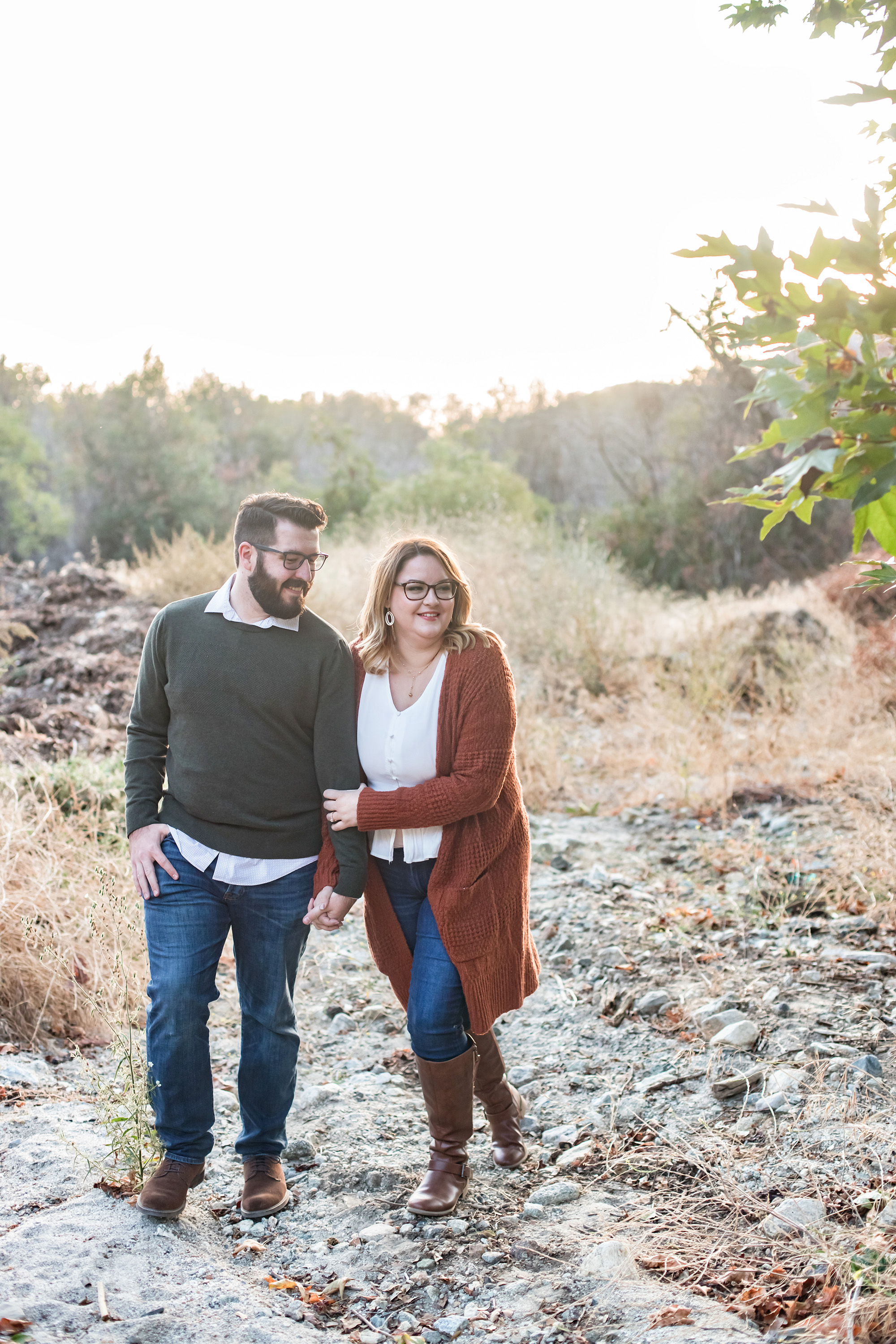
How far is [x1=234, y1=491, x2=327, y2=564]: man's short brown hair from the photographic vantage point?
2709 millimetres

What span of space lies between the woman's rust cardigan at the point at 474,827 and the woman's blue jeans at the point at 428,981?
0.04 meters

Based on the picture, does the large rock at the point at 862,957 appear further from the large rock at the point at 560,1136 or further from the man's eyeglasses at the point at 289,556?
the man's eyeglasses at the point at 289,556

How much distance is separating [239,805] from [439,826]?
0.54 m

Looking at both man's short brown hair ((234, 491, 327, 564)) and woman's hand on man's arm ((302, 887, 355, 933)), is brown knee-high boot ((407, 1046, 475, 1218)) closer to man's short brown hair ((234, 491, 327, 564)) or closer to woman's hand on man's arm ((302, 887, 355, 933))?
woman's hand on man's arm ((302, 887, 355, 933))

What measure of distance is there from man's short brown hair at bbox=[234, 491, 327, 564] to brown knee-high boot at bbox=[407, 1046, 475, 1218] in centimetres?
150

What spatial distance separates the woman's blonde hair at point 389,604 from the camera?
2852mm

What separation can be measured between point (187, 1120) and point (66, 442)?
2559cm

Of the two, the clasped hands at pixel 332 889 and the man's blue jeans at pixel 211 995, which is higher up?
the clasped hands at pixel 332 889

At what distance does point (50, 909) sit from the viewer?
13.4 ft

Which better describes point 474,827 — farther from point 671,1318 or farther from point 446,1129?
point 671,1318

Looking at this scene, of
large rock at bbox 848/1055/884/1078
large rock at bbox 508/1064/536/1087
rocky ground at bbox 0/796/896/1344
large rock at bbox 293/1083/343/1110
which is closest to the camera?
rocky ground at bbox 0/796/896/1344

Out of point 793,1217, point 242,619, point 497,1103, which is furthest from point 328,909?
point 793,1217

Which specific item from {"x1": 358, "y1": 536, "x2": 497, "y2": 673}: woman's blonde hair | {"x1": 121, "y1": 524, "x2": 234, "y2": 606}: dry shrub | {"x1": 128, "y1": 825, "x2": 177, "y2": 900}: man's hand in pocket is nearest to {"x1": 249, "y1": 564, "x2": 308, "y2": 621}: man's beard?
{"x1": 358, "y1": 536, "x2": 497, "y2": 673}: woman's blonde hair

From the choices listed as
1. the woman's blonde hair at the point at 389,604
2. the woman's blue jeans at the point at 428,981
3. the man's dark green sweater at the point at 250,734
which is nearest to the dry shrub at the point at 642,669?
the woman's blonde hair at the point at 389,604
